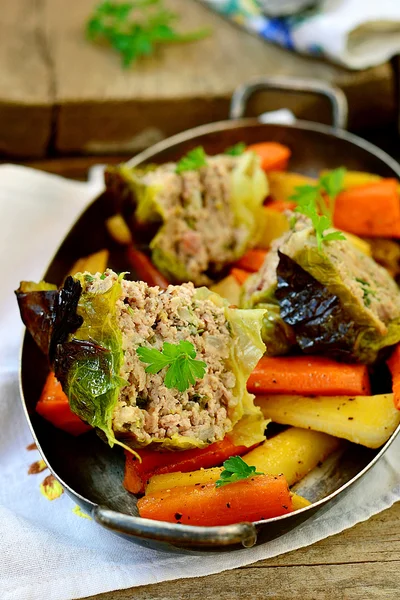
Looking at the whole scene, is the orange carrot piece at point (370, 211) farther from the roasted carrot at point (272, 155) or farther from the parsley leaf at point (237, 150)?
the parsley leaf at point (237, 150)

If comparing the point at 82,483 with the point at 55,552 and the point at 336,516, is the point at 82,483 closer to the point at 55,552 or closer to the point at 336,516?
the point at 55,552

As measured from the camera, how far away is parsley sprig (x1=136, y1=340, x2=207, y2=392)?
2.47 m

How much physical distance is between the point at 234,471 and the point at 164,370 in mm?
420

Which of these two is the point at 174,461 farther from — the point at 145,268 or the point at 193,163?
the point at 193,163

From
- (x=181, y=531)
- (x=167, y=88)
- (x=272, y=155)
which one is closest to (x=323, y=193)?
(x=272, y=155)

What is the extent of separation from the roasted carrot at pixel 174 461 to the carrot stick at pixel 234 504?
18 centimetres

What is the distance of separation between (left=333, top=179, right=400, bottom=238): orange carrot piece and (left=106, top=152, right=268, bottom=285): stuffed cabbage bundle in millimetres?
451

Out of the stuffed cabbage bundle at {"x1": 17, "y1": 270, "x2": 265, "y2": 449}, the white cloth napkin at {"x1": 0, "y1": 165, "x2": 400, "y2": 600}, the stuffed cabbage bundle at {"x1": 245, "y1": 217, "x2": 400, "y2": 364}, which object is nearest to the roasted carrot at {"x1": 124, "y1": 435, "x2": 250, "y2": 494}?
the stuffed cabbage bundle at {"x1": 17, "y1": 270, "x2": 265, "y2": 449}

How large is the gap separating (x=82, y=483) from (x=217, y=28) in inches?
170

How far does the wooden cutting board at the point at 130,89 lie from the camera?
534 cm

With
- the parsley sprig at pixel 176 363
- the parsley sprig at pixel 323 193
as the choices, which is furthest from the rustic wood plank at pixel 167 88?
the parsley sprig at pixel 176 363

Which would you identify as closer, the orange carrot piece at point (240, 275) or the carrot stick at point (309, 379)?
the carrot stick at point (309, 379)

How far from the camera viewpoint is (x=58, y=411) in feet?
9.39

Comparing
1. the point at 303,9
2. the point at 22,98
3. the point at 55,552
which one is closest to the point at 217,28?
the point at 303,9
